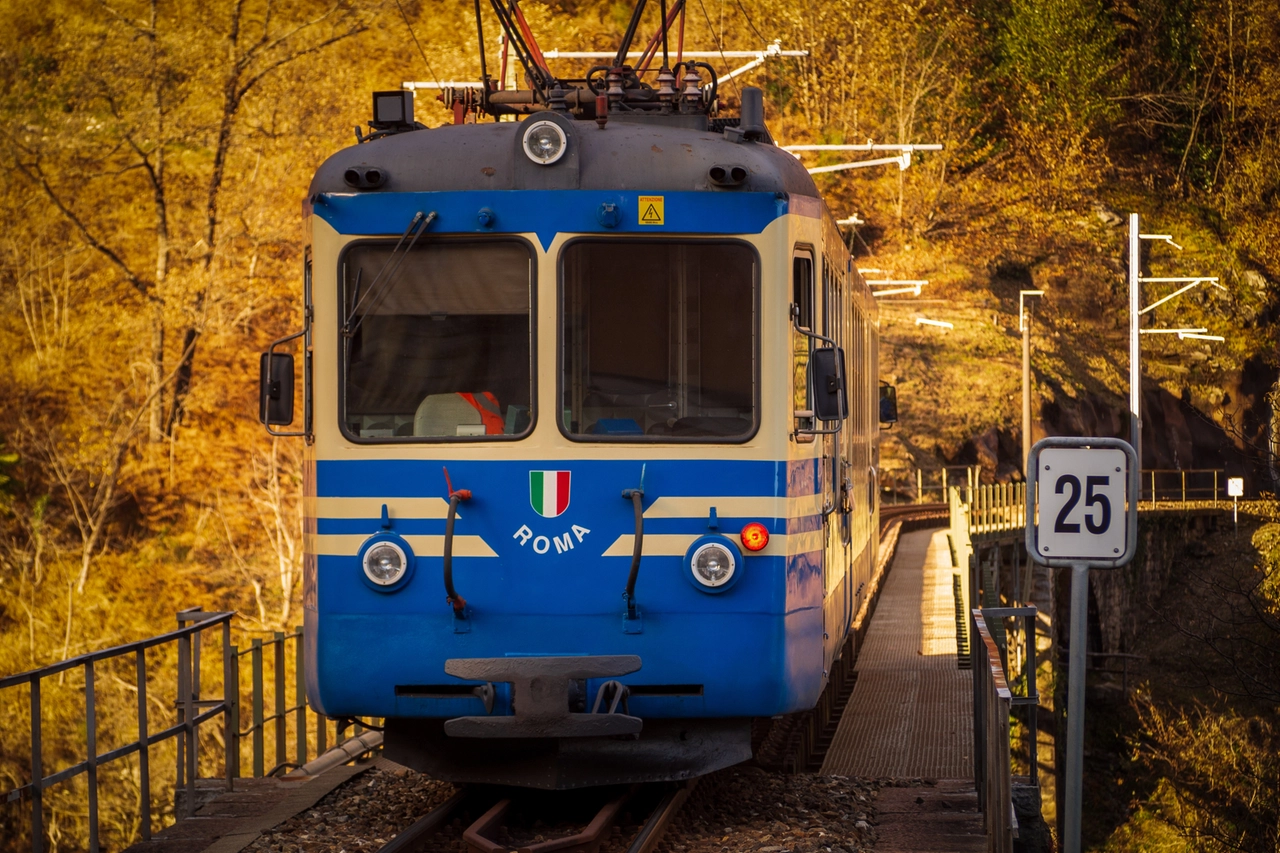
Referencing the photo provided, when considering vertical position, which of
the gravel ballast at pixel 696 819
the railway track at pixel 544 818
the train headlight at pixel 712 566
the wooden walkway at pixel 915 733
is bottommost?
the wooden walkway at pixel 915 733

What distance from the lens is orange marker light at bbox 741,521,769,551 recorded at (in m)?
7.16

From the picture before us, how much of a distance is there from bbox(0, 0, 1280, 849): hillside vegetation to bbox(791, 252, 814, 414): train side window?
14843mm

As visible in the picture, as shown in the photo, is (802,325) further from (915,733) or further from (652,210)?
(915,733)

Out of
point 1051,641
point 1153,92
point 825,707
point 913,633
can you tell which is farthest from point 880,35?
point 825,707

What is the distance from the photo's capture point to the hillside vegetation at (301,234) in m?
33.1

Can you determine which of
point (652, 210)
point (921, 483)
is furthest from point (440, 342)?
point (921, 483)

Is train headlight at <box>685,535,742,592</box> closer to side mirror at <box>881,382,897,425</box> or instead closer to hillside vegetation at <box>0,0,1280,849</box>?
side mirror at <box>881,382,897,425</box>

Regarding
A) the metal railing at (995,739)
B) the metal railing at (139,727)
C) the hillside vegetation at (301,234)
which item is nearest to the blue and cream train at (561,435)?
the metal railing at (139,727)

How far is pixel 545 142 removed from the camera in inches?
288

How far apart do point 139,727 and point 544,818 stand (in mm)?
2003

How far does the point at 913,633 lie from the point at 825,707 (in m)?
5.44

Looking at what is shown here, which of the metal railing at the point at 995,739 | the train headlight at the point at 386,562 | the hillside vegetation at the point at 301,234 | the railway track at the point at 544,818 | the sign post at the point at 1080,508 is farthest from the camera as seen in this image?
the hillside vegetation at the point at 301,234

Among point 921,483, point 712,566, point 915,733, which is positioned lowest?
point 915,733

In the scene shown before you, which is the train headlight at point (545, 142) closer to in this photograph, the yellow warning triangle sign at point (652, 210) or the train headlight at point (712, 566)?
the yellow warning triangle sign at point (652, 210)
